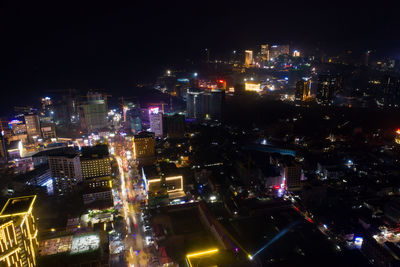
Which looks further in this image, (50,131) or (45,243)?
(50,131)

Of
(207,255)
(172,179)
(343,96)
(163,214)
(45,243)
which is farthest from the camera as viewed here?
(343,96)

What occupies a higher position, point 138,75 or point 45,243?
point 138,75

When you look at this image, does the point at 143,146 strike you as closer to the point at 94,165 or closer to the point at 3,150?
the point at 94,165

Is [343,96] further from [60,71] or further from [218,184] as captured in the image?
[60,71]

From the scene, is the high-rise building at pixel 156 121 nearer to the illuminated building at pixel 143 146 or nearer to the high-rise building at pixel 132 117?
the high-rise building at pixel 132 117

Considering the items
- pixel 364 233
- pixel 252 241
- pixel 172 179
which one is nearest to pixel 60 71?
pixel 172 179

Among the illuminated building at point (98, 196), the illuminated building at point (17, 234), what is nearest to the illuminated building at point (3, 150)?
the illuminated building at point (98, 196)

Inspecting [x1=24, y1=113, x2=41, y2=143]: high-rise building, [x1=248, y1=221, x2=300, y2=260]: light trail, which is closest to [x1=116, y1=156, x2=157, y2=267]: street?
[x1=248, y1=221, x2=300, y2=260]: light trail

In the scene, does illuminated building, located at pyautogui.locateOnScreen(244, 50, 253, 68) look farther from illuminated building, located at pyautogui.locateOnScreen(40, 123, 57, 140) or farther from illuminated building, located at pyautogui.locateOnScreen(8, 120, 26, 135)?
illuminated building, located at pyautogui.locateOnScreen(8, 120, 26, 135)
